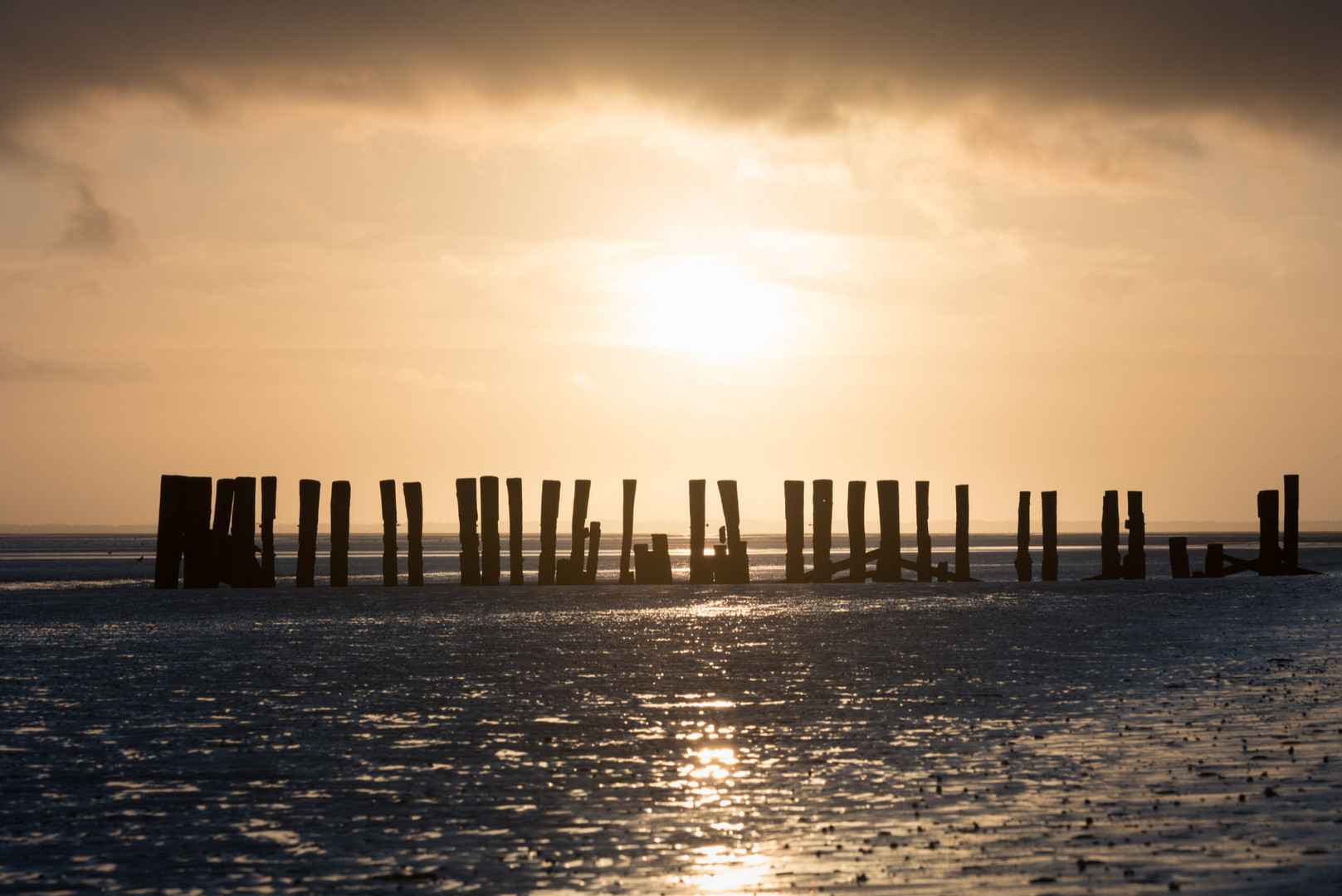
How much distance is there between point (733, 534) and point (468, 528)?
5.67m

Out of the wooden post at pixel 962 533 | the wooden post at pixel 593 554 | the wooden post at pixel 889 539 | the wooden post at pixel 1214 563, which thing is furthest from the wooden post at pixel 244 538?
the wooden post at pixel 1214 563

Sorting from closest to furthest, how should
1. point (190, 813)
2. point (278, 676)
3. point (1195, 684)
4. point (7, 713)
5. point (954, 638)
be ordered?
point (190, 813), point (7, 713), point (1195, 684), point (278, 676), point (954, 638)

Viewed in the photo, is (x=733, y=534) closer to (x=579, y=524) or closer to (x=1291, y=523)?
(x=579, y=524)

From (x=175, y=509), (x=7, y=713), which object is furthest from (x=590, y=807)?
(x=175, y=509)

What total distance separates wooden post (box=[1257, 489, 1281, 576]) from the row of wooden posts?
0.14 ft

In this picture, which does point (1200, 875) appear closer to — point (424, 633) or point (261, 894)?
point (261, 894)

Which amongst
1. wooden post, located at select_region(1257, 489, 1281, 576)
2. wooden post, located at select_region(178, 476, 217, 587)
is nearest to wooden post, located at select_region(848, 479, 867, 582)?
wooden post, located at select_region(1257, 489, 1281, 576)

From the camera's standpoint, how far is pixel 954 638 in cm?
1819

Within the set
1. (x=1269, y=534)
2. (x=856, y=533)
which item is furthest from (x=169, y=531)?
(x=1269, y=534)

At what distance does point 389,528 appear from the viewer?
2930cm

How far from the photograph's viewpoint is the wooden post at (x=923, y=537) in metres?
29.3

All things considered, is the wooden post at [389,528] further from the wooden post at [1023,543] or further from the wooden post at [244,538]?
the wooden post at [1023,543]

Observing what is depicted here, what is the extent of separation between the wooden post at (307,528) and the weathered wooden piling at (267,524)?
1.92ft

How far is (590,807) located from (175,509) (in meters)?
23.3
